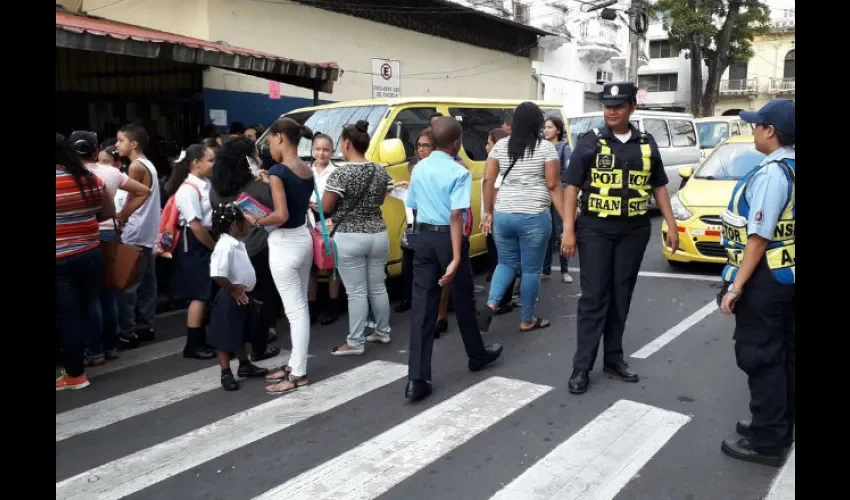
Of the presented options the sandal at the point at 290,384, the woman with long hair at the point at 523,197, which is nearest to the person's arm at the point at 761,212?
the woman with long hair at the point at 523,197

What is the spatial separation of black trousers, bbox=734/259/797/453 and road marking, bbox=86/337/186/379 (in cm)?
443

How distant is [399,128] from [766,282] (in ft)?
14.9

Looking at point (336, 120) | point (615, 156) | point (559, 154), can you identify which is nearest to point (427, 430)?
point (615, 156)

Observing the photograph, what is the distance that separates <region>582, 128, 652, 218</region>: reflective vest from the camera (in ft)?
14.6

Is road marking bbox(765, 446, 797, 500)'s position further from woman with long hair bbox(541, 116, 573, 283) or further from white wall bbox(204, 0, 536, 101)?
white wall bbox(204, 0, 536, 101)

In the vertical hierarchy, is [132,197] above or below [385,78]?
below

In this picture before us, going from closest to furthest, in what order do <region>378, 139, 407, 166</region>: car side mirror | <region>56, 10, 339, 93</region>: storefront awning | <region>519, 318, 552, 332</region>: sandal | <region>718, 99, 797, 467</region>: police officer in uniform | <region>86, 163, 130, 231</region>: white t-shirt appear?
<region>718, 99, 797, 467</region>: police officer in uniform, <region>86, 163, 130, 231</region>: white t-shirt, <region>519, 318, 552, 332</region>: sandal, <region>378, 139, 407, 166</region>: car side mirror, <region>56, 10, 339, 93</region>: storefront awning

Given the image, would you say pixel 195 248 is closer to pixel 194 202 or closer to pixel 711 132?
pixel 194 202

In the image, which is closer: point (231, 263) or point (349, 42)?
point (231, 263)

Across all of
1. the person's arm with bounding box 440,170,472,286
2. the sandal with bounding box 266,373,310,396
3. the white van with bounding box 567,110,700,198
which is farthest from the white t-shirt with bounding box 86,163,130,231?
the white van with bounding box 567,110,700,198

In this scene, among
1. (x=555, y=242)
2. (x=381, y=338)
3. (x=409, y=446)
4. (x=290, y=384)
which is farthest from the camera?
(x=555, y=242)

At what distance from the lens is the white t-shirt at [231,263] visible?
462 centimetres

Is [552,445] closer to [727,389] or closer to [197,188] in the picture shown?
[727,389]

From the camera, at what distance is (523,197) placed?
575 centimetres
